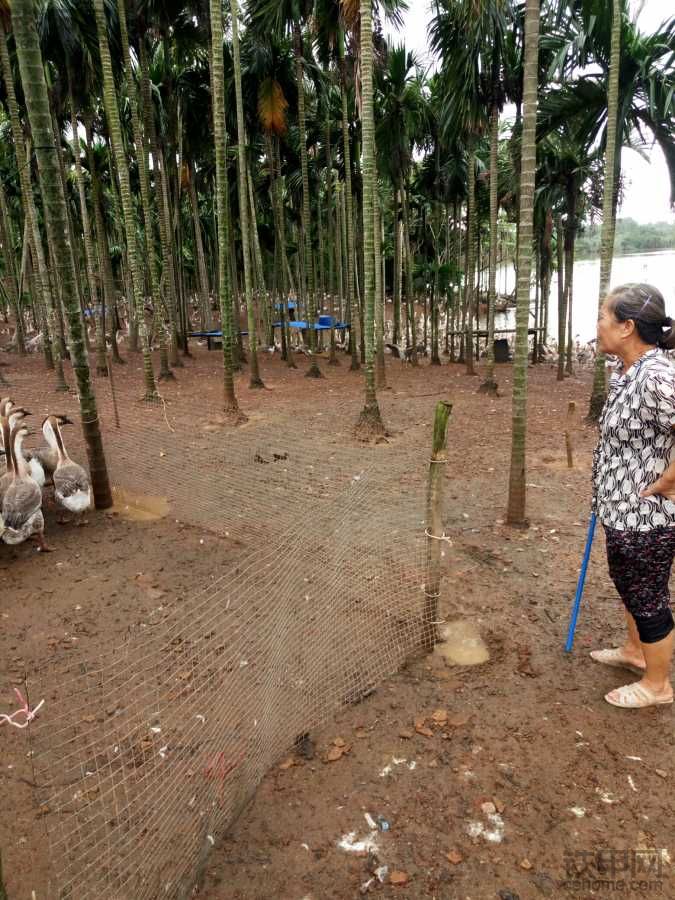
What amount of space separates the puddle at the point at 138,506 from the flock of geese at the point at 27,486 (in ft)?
1.15

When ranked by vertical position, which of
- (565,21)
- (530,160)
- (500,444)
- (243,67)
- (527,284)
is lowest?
(500,444)

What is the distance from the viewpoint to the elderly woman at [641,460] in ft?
8.06

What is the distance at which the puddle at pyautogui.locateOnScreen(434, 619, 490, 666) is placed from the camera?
3.40 meters

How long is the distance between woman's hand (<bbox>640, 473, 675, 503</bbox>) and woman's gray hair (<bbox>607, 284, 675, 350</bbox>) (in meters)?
0.61

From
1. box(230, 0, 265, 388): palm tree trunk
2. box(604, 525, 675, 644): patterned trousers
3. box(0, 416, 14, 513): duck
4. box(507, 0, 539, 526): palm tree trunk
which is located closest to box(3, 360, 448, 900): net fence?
box(507, 0, 539, 526): palm tree trunk

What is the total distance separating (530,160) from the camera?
494cm

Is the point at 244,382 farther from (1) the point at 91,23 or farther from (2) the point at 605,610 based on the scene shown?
(2) the point at 605,610

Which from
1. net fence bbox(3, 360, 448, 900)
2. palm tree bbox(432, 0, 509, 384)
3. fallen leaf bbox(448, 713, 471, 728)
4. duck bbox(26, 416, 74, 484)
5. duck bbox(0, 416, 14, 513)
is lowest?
fallen leaf bbox(448, 713, 471, 728)

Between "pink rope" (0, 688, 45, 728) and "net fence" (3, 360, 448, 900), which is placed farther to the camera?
"net fence" (3, 360, 448, 900)

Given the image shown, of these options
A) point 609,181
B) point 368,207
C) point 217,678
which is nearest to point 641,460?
point 217,678

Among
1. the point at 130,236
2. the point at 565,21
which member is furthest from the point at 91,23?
the point at 565,21

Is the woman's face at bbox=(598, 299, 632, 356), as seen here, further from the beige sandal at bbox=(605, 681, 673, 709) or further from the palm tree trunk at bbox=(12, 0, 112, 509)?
the palm tree trunk at bbox=(12, 0, 112, 509)

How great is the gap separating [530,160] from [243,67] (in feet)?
40.6

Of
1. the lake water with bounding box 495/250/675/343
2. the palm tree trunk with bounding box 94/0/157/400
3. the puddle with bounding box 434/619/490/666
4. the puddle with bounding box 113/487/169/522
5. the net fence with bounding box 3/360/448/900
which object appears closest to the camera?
the net fence with bounding box 3/360/448/900
